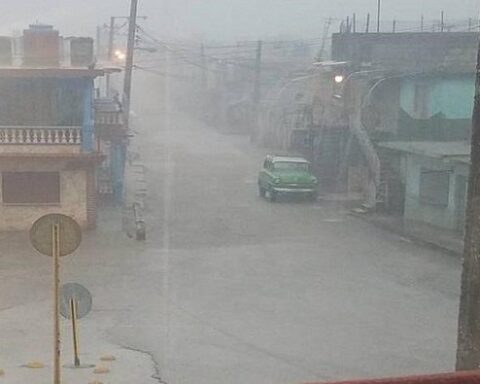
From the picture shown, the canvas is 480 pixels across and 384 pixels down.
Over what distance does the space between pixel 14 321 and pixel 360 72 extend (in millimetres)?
11561

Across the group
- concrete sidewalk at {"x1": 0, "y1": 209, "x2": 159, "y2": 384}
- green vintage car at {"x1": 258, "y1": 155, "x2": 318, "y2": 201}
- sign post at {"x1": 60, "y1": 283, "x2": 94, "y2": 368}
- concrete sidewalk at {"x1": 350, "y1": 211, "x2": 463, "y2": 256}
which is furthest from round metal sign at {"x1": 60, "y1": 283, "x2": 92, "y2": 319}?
green vintage car at {"x1": 258, "y1": 155, "x2": 318, "y2": 201}

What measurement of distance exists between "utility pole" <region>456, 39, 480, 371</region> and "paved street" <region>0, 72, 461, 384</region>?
3.08 m

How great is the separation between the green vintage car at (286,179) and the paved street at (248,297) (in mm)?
493

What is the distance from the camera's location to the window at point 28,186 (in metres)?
12.4

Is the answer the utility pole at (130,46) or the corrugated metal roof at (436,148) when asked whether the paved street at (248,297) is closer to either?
the corrugated metal roof at (436,148)

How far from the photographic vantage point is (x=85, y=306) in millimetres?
5656

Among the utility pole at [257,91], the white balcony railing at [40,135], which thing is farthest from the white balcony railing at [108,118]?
the utility pole at [257,91]

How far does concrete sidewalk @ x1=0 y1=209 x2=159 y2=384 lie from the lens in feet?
19.9

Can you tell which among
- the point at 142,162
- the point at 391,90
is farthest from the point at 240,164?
the point at 391,90

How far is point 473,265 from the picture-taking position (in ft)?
10.00

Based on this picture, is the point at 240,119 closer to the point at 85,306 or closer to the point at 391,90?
the point at 391,90

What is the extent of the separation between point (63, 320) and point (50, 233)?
341 centimetres

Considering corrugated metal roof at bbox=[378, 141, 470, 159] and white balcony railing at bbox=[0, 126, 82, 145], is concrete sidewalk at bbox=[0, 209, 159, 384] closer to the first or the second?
white balcony railing at bbox=[0, 126, 82, 145]

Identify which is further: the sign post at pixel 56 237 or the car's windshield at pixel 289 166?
the car's windshield at pixel 289 166
